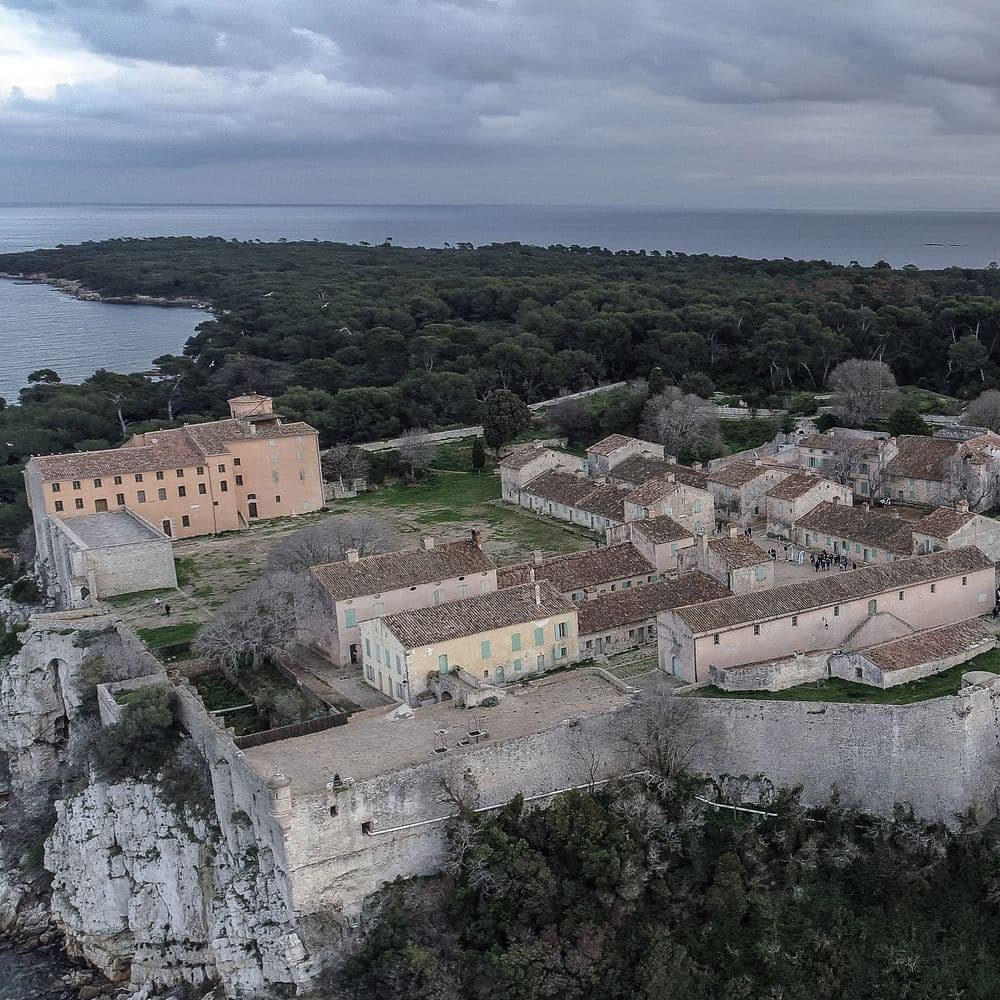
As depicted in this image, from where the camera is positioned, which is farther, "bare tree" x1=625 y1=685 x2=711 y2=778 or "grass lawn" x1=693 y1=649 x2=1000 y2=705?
"bare tree" x1=625 y1=685 x2=711 y2=778

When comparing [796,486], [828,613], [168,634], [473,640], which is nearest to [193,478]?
[168,634]

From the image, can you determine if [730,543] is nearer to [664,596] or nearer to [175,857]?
[664,596]

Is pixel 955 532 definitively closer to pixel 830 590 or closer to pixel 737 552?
pixel 737 552

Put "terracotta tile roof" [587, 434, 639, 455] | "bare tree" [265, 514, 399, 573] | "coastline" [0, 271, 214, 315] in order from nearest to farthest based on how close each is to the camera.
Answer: "bare tree" [265, 514, 399, 573] → "terracotta tile roof" [587, 434, 639, 455] → "coastline" [0, 271, 214, 315]

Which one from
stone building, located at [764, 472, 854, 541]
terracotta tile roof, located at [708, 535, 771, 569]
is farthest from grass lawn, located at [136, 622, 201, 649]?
stone building, located at [764, 472, 854, 541]

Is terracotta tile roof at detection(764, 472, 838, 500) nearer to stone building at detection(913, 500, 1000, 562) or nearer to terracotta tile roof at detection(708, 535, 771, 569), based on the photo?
stone building at detection(913, 500, 1000, 562)

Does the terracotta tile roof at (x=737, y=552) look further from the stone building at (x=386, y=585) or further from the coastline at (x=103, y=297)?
the coastline at (x=103, y=297)
